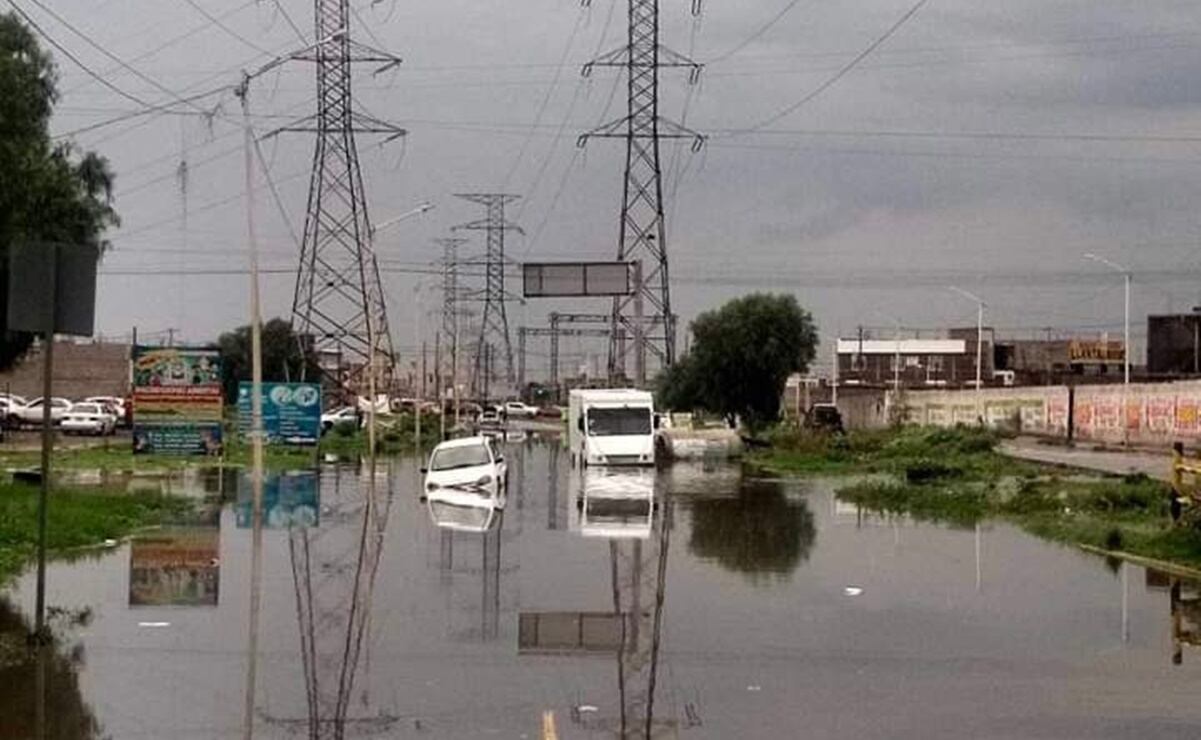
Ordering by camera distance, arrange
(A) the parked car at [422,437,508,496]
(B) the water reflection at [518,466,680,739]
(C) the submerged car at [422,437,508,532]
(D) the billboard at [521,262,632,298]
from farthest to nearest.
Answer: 1. (D) the billboard at [521,262,632,298]
2. (A) the parked car at [422,437,508,496]
3. (C) the submerged car at [422,437,508,532]
4. (B) the water reflection at [518,466,680,739]

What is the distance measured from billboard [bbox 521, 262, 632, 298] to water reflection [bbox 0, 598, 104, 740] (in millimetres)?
47419

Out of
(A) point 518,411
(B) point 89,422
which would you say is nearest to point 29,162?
(B) point 89,422

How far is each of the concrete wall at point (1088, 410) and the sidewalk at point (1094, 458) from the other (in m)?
1.83

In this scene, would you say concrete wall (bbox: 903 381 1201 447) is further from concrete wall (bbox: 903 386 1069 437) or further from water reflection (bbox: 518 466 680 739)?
water reflection (bbox: 518 466 680 739)

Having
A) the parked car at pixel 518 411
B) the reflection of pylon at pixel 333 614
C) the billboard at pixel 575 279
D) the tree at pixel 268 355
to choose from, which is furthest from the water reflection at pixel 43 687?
the parked car at pixel 518 411

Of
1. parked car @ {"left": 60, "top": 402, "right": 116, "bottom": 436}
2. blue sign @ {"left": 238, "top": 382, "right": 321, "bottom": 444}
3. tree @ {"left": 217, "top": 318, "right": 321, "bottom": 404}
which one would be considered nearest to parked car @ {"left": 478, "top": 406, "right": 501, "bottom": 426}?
tree @ {"left": 217, "top": 318, "right": 321, "bottom": 404}

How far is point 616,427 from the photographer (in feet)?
196

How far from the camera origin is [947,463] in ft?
191

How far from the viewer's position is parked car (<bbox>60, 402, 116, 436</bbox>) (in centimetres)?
8544

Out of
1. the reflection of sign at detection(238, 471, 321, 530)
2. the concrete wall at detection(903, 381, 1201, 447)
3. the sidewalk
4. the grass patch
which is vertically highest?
the concrete wall at detection(903, 381, 1201, 447)

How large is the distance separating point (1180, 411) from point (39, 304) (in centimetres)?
6015

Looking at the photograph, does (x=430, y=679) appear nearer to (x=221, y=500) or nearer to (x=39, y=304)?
(x=39, y=304)

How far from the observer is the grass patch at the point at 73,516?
2662 cm

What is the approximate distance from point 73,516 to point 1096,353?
11235cm
